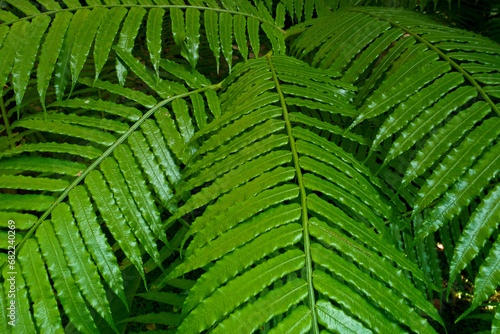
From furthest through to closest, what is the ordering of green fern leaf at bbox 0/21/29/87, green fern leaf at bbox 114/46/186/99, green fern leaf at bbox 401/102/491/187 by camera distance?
1. green fern leaf at bbox 114/46/186/99
2. green fern leaf at bbox 0/21/29/87
3. green fern leaf at bbox 401/102/491/187

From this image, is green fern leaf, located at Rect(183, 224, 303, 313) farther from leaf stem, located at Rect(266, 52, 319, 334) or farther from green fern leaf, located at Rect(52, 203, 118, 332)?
green fern leaf, located at Rect(52, 203, 118, 332)

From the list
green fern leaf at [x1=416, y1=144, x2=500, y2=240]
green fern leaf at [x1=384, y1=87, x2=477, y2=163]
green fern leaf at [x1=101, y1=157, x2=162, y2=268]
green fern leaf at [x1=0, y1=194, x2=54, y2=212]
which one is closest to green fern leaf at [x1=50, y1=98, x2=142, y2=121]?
green fern leaf at [x1=101, y1=157, x2=162, y2=268]

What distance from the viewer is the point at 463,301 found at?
2.17 m

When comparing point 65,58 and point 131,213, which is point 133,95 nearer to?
point 65,58

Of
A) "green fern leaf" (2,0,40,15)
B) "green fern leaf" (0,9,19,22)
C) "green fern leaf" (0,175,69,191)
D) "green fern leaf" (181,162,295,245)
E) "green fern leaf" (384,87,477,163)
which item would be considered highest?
"green fern leaf" (2,0,40,15)

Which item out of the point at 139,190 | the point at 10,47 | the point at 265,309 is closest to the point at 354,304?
the point at 265,309

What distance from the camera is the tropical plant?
66 centimetres

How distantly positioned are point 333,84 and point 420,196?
1.60ft

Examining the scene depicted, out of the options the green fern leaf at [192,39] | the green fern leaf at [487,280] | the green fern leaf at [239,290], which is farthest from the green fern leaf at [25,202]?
the green fern leaf at [487,280]

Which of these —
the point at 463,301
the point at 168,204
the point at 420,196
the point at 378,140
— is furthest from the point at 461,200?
the point at 463,301

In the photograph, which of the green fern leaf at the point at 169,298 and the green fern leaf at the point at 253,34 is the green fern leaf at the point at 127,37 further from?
the green fern leaf at the point at 169,298

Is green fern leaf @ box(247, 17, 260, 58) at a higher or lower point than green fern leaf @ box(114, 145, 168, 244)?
higher

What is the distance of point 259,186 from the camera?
2.60 ft

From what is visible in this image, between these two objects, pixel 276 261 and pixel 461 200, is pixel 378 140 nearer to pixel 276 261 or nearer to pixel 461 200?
pixel 461 200
